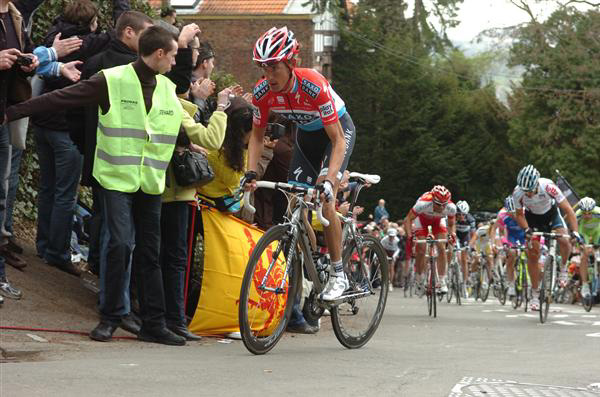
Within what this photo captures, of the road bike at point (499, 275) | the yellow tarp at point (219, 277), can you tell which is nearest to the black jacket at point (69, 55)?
the yellow tarp at point (219, 277)

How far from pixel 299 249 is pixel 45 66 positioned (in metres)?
2.41

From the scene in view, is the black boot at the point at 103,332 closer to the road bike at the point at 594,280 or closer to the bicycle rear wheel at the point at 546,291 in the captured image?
the bicycle rear wheel at the point at 546,291

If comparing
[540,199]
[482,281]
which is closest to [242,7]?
[482,281]

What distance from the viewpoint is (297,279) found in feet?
28.9

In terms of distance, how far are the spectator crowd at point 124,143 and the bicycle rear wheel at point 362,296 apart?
521mm

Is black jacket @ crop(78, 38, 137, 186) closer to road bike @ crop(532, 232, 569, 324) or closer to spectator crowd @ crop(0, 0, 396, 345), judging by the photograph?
spectator crowd @ crop(0, 0, 396, 345)

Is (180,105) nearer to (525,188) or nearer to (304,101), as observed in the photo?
(304,101)

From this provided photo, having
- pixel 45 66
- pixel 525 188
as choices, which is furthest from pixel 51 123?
pixel 525 188

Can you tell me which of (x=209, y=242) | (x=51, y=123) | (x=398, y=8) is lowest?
(x=209, y=242)

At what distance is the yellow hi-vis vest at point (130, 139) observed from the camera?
870 cm

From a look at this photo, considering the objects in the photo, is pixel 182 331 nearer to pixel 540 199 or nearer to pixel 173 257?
pixel 173 257

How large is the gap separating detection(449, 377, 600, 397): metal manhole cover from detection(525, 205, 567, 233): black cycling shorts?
10.4m

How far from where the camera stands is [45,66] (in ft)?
30.7

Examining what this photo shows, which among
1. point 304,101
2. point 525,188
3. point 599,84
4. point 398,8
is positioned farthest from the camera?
point 398,8
